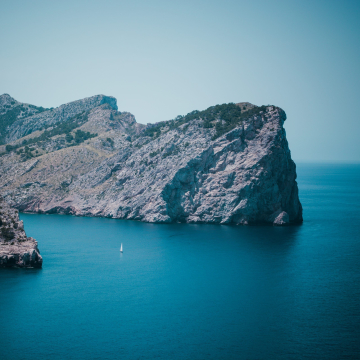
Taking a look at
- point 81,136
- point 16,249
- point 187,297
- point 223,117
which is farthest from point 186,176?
point 81,136

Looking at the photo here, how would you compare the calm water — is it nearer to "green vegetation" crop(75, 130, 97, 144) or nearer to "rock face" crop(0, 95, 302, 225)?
"rock face" crop(0, 95, 302, 225)

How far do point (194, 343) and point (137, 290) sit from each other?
67.6ft

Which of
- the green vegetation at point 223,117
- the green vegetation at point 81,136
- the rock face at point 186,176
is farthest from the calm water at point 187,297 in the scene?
the green vegetation at point 81,136

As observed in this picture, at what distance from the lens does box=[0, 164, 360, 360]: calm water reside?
5291cm

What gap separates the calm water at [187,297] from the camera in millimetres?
52906

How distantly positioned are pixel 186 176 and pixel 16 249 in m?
64.4

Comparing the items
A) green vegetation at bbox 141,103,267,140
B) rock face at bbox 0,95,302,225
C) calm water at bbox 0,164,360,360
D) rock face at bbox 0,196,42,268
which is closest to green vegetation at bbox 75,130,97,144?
rock face at bbox 0,95,302,225

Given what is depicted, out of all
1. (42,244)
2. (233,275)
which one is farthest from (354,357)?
(42,244)

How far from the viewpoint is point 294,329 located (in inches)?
2251

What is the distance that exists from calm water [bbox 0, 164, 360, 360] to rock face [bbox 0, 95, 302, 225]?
1476 centimetres

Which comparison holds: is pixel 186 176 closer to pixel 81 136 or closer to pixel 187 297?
pixel 187 297

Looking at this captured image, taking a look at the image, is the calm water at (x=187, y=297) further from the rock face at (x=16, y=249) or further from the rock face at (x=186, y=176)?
the rock face at (x=186, y=176)

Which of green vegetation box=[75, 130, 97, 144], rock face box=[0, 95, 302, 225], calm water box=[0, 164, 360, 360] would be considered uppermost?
green vegetation box=[75, 130, 97, 144]

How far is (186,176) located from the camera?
13275cm
